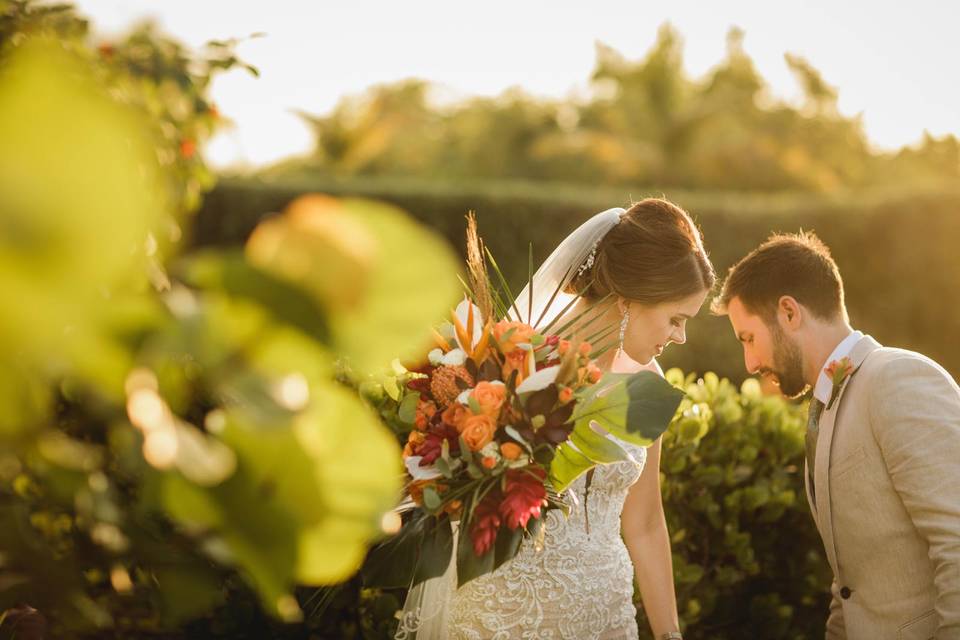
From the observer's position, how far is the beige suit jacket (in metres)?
2.46

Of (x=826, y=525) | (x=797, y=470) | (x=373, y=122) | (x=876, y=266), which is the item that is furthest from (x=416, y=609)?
(x=373, y=122)

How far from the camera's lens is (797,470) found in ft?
12.9

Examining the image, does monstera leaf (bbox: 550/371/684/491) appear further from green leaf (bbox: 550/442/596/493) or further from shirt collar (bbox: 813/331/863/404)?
shirt collar (bbox: 813/331/863/404)

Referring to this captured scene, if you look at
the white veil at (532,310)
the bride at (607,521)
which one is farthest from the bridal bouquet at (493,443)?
the bride at (607,521)

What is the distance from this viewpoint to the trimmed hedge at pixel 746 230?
1171 centimetres

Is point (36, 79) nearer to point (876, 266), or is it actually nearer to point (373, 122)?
point (876, 266)

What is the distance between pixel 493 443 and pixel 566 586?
1180mm

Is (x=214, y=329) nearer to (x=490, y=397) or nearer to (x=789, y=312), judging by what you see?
(x=490, y=397)

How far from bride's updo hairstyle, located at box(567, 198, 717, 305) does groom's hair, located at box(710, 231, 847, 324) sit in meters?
0.19

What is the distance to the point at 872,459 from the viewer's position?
2.69m

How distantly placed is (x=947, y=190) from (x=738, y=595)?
10.1 m

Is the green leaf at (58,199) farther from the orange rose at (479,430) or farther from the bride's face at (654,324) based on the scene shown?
the bride's face at (654,324)

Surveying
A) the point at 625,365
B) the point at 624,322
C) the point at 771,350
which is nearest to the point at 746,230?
the point at 771,350

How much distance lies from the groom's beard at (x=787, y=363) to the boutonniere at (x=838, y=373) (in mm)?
245
